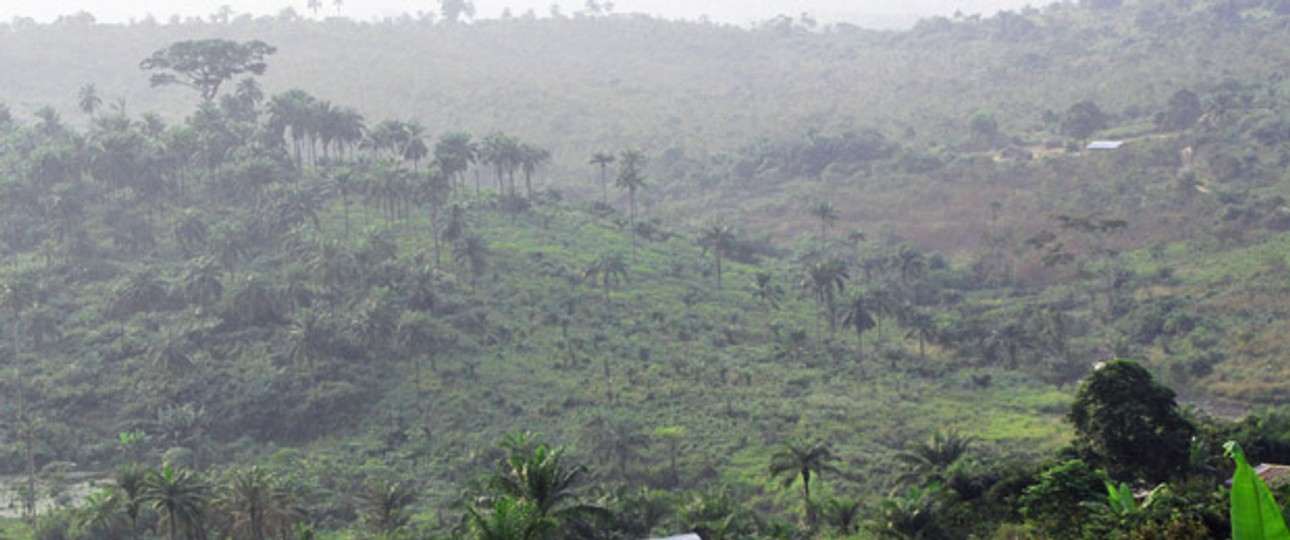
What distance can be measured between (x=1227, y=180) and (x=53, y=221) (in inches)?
5246

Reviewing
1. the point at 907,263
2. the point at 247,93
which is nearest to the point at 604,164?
the point at 907,263

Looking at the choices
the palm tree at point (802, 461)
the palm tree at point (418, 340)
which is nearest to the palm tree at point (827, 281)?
the palm tree at point (418, 340)

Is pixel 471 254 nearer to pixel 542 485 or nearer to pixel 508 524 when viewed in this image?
pixel 542 485

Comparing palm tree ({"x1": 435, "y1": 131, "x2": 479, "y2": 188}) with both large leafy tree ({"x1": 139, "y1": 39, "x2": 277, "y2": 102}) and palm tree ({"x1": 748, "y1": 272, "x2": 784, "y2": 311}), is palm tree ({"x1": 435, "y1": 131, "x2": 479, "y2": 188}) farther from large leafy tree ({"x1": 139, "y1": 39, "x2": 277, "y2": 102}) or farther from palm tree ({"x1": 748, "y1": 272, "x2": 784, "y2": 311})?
palm tree ({"x1": 748, "y1": 272, "x2": 784, "y2": 311})

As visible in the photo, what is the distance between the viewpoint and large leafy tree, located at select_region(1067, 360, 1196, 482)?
58.0m

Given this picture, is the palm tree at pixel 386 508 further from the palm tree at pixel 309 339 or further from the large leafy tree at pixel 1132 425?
the large leafy tree at pixel 1132 425

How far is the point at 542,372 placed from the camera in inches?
3947

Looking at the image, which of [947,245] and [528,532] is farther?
[947,245]

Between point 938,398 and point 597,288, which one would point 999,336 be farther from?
point 597,288

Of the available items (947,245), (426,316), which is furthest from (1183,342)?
(426,316)

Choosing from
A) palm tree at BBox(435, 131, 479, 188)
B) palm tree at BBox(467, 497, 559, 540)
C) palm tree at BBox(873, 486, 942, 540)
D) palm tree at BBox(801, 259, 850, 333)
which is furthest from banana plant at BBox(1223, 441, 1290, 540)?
palm tree at BBox(435, 131, 479, 188)

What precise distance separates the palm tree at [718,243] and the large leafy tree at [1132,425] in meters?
65.9

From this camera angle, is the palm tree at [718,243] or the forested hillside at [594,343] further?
the palm tree at [718,243]

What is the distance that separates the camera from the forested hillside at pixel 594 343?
6234 cm
